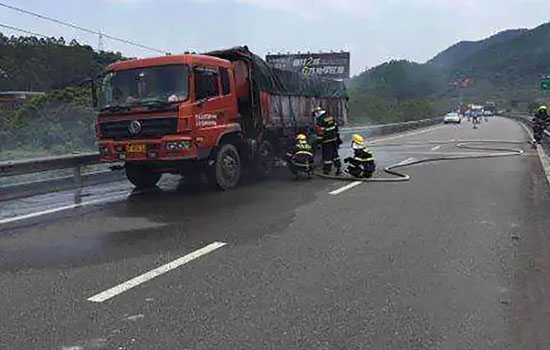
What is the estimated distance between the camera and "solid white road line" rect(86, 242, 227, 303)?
4738mm

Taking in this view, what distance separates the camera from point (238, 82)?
11.8 metres

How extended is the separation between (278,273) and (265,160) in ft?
25.4

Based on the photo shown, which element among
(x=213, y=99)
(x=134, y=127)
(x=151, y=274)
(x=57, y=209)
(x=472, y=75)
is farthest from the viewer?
(x=472, y=75)

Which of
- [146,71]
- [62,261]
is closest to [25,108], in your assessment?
[146,71]

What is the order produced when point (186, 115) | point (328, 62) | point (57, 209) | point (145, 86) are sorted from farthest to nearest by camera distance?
point (328, 62)
point (145, 86)
point (186, 115)
point (57, 209)

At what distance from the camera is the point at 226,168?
1103 centimetres

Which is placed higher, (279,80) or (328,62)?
(328,62)

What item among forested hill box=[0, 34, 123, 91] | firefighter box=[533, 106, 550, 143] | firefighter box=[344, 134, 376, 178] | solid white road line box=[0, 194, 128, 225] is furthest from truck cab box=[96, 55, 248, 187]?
firefighter box=[533, 106, 550, 143]

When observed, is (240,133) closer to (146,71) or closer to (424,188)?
(146,71)

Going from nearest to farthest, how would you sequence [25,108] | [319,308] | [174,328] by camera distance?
[174,328] < [319,308] < [25,108]

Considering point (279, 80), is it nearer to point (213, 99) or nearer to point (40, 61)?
point (213, 99)

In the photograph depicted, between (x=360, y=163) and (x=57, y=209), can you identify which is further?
(x=360, y=163)

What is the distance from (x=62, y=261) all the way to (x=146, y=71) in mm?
5032

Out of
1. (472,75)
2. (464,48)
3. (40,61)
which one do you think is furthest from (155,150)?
(464,48)
